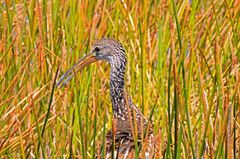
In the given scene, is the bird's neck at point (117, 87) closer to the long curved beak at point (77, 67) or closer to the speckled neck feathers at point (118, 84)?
the speckled neck feathers at point (118, 84)

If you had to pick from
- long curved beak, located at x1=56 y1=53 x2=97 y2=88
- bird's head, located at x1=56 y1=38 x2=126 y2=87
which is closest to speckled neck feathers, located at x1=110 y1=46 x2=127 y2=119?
bird's head, located at x1=56 y1=38 x2=126 y2=87

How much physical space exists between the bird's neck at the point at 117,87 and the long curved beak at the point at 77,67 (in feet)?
0.41

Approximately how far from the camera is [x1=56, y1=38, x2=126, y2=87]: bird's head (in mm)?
5199

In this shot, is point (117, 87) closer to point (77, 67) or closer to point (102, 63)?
point (77, 67)

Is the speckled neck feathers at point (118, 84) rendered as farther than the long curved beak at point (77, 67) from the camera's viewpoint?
No

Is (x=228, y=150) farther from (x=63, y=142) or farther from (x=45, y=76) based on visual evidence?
(x=45, y=76)

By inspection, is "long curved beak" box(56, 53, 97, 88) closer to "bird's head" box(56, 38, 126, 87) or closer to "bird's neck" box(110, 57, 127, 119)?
"bird's head" box(56, 38, 126, 87)

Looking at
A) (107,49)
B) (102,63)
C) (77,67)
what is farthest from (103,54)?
(102,63)

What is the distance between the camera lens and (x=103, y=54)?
5285 mm

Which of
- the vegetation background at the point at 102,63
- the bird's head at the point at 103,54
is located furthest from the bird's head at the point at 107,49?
the vegetation background at the point at 102,63

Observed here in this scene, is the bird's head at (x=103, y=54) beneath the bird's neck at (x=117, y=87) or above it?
above

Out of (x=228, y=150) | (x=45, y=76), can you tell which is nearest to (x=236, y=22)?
(x=45, y=76)

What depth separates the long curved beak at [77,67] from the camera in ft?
16.8

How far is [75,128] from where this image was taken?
16.0 ft
